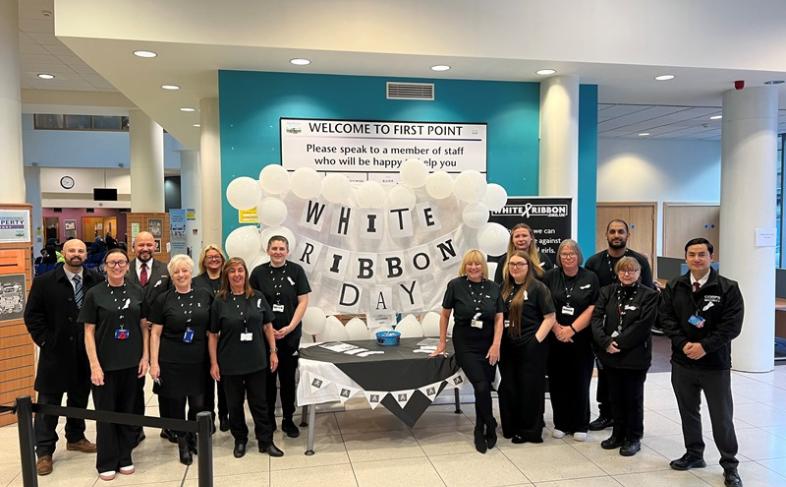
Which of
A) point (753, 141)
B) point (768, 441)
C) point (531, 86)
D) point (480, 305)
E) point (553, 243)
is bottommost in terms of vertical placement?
point (768, 441)

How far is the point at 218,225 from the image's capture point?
6531 mm

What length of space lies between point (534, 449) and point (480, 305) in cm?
107

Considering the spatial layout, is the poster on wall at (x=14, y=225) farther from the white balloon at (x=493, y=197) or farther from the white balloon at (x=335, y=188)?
the white balloon at (x=493, y=197)

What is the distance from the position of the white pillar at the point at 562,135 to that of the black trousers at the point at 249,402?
3.29m

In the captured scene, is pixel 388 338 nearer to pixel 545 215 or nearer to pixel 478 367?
pixel 478 367

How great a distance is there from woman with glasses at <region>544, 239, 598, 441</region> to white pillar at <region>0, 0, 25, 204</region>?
13.8 feet

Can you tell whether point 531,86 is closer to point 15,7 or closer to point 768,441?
point 768,441

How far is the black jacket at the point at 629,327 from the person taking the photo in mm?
3740

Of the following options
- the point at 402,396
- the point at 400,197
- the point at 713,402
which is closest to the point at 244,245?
the point at 400,197

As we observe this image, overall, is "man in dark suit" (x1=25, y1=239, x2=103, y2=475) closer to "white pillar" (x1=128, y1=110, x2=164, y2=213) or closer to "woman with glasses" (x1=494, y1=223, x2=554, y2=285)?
"woman with glasses" (x1=494, y1=223, x2=554, y2=285)

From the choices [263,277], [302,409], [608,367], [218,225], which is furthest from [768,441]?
[218,225]

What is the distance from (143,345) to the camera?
11.8 feet

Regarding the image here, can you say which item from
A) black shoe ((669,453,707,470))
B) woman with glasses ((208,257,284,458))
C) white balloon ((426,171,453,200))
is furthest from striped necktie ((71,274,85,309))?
black shoe ((669,453,707,470))

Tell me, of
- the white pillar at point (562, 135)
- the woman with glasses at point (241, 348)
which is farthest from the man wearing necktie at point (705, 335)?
the woman with glasses at point (241, 348)
